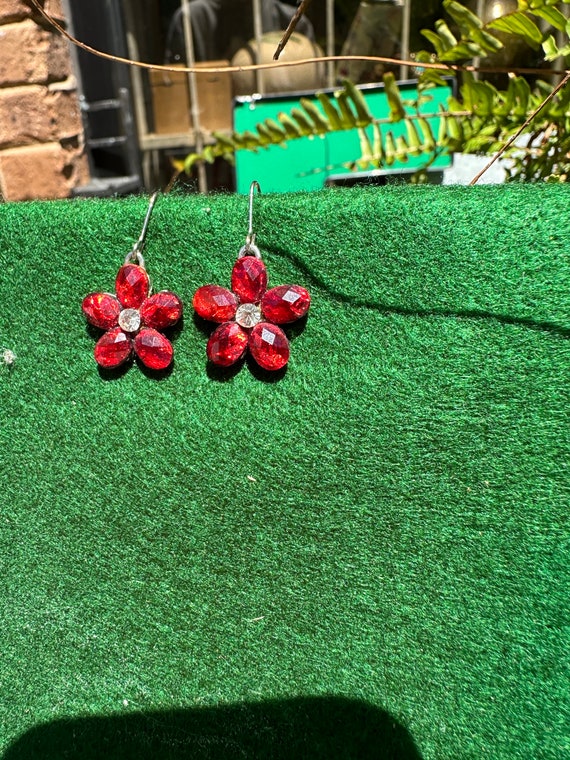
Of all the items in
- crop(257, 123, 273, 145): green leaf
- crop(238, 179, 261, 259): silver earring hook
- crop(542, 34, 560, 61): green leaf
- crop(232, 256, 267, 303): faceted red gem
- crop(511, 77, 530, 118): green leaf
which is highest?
crop(542, 34, 560, 61): green leaf

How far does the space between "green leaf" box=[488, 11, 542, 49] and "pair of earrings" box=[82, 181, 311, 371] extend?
38 cm

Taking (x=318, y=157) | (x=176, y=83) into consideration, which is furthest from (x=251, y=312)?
(x=176, y=83)

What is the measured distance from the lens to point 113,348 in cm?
61

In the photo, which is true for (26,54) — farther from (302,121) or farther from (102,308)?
(102,308)

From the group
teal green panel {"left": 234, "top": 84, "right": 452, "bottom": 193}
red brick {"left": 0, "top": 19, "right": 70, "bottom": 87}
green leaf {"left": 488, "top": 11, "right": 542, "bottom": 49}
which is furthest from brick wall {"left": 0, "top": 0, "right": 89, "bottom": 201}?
green leaf {"left": 488, "top": 11, "right": 542, "bottom": 49}

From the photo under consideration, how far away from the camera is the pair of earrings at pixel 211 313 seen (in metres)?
0.58

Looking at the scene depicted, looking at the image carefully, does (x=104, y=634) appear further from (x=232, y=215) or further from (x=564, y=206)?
(x=564, y=206)

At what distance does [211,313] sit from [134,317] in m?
0.08

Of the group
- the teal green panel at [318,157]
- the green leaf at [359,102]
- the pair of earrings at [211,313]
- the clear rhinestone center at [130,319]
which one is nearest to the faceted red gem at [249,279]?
the pair of earrings at [211,313]

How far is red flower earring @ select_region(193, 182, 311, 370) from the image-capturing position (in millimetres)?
575

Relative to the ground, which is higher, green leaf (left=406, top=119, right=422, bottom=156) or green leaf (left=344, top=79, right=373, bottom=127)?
green leaf (left=344, top=79, right=373, bottom=127)

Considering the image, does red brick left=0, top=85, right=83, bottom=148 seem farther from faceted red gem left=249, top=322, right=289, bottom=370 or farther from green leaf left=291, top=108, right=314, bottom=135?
faceted red gem left=249, top=322, right=289, bottom=370

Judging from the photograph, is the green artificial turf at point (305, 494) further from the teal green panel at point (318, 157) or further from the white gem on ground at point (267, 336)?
the teal green panel at point (318, 157)

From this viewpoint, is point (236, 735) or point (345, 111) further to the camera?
point (345, 111)
